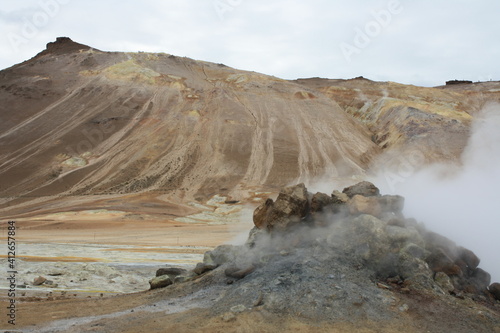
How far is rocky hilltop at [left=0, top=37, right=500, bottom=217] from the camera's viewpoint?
32.4 meters

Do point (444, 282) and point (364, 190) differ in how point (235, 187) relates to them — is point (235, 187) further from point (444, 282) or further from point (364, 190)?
point (444, 282)

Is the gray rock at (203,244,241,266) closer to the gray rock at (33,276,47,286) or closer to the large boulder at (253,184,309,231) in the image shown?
the large boulder at (253,184,309,231)

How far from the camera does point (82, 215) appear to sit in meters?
25.0

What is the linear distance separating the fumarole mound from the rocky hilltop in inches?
847

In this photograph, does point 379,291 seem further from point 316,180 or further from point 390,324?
point 316,180

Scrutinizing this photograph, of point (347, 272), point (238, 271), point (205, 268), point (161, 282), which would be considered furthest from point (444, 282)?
point (161, 282)

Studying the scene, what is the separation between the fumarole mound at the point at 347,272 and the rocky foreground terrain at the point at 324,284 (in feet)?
0.06

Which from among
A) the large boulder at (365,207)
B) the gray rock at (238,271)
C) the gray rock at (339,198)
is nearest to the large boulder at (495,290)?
the large boulder at (365,207)

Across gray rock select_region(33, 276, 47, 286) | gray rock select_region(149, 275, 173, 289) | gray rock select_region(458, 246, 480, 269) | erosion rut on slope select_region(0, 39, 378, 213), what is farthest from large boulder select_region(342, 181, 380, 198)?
erosion rut on slope select_region(0, 39, 378, 213)

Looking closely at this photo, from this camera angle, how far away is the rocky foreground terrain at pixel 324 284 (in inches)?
230

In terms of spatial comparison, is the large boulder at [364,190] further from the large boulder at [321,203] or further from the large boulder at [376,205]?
the large boulder at [321,203]

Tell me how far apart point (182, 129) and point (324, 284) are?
34.8 m

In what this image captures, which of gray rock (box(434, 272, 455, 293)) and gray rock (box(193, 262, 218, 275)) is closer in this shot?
gray rock (box(434, 272, 455, 293))

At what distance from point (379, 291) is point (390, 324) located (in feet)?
2.52
